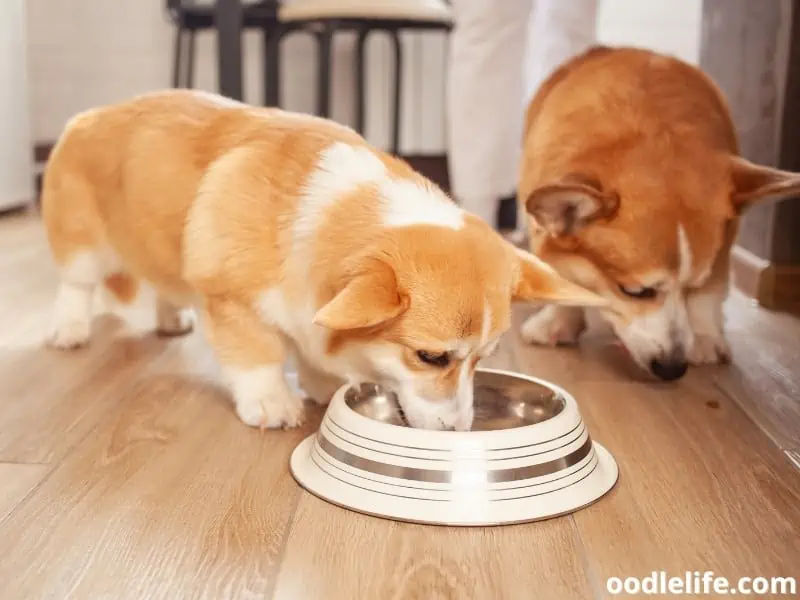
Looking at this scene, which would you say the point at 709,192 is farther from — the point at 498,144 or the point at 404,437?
the point at 498,144

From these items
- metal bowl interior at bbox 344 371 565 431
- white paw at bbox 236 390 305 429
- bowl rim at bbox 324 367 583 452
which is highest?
bowl rim at bbox 324 367 583 452

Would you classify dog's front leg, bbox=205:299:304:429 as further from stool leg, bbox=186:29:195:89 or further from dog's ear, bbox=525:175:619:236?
stool leg, bbox=186:29:195:89

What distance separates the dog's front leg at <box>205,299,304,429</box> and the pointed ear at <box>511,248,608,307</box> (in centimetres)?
44

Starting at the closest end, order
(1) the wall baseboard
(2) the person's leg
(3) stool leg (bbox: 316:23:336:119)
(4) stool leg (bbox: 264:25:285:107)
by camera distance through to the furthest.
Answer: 1. (1) the wall baseboard
2. (2) the person's leg
3. (3) stool leg (bbox: 316:23:336:119)
4. (4) stool leg (bbox: 264:25:285:107)

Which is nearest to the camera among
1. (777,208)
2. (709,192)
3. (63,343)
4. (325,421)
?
(325,421)

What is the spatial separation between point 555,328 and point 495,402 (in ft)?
2.16

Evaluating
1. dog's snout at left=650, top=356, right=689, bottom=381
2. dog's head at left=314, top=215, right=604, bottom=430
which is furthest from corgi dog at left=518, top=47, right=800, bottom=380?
dog's head at left=314, top=215, right=604, bottom=430

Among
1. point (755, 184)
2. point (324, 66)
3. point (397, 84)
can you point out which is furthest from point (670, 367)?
point (397, 84)

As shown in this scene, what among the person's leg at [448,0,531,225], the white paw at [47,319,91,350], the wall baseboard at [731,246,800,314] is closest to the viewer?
the white paw at [47,319,91,350]

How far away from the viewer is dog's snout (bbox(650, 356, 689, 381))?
1795 mm

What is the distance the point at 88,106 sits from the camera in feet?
15.7

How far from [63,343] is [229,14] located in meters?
1.61

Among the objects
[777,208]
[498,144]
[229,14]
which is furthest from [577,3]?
[229,14]

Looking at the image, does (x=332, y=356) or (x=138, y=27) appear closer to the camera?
(x=332, y=356)
